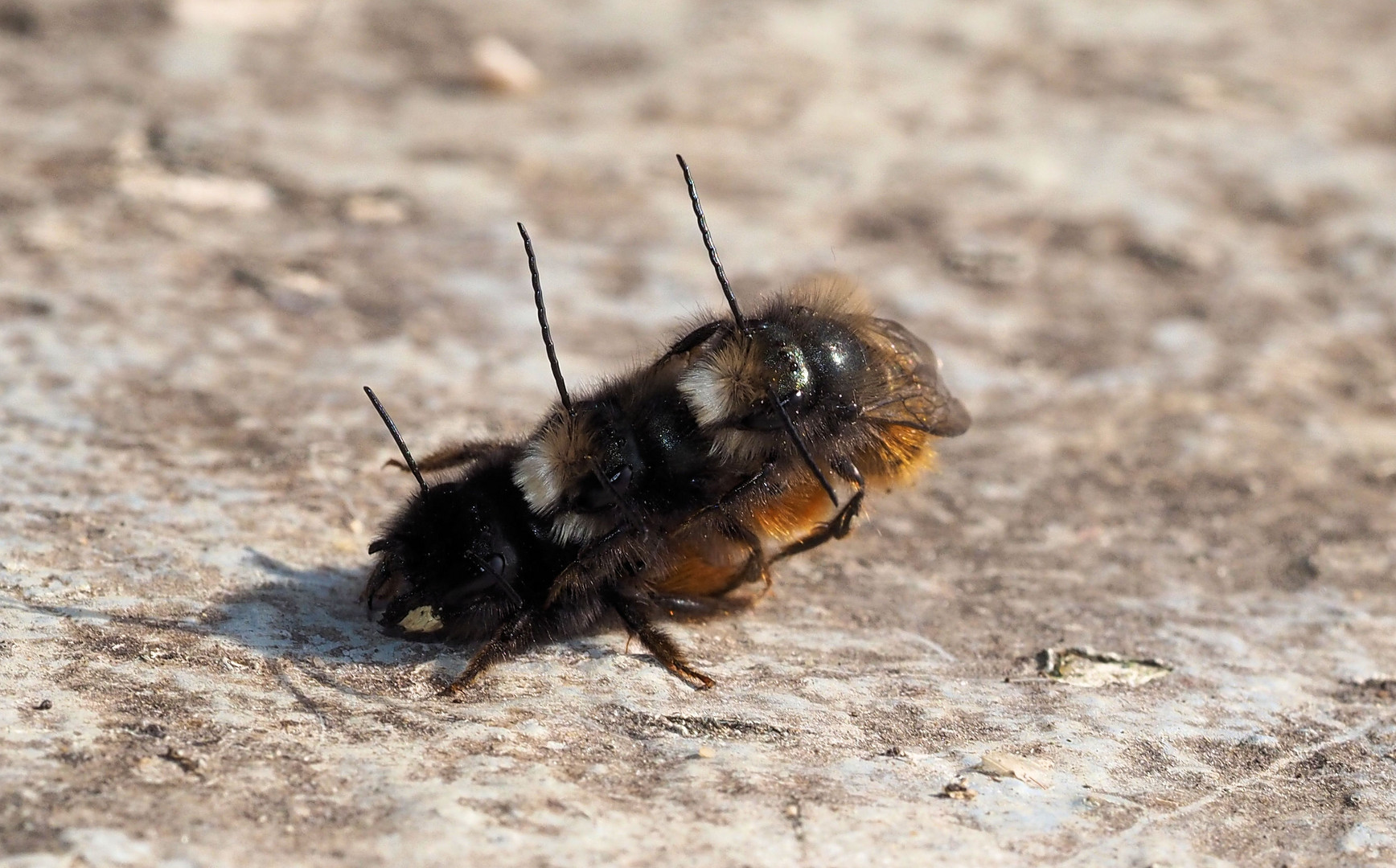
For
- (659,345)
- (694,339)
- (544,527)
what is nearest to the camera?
(544,527)

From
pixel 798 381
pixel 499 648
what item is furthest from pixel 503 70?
pixel 499 648

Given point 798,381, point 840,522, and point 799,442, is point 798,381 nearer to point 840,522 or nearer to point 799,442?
point 799,442

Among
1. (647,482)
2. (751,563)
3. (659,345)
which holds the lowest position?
(751,563)

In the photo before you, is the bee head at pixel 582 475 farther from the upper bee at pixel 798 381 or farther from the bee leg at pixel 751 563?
the bee leg at pixel 751 563

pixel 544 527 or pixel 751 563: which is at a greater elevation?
pixel 544 527

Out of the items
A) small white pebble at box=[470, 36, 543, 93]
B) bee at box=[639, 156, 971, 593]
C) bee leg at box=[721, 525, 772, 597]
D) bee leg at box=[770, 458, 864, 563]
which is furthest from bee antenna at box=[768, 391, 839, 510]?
small white pebble at box=[470, 36, 543, 93]

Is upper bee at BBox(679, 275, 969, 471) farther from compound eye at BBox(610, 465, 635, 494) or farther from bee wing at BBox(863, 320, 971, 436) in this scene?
compound eye at BBox(610, 465, 635, 494)

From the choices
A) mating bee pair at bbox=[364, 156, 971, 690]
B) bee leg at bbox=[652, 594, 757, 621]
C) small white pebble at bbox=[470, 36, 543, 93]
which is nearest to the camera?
mating bee pair at bbox=[364, 156, 971, 690]
